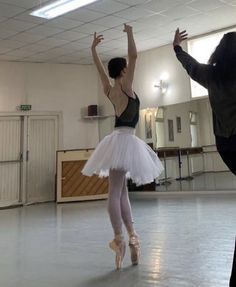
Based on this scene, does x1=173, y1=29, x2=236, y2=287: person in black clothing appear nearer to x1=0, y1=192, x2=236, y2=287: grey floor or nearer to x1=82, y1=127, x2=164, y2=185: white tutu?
x1=0, y1=192, x2=236, y2=287: grey floor

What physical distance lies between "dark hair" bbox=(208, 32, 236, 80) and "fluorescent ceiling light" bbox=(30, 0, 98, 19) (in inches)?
170

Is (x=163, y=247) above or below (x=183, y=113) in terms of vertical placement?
below

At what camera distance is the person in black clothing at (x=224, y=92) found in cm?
143

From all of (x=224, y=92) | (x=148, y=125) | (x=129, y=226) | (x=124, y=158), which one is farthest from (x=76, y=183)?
(x=224, y=92)

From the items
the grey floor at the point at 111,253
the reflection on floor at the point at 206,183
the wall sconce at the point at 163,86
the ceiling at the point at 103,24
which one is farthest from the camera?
the wall sconce at the point at 163,86

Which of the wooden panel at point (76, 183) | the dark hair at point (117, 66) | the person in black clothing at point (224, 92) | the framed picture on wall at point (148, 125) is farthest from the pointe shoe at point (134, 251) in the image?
the framed picture on wall at point (148, 125)

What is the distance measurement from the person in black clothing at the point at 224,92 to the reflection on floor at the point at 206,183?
5.47 meters

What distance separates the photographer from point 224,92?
4.75 feet

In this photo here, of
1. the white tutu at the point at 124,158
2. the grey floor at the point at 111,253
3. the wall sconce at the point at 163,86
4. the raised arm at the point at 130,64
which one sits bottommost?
the grey floor at the point at 111,253

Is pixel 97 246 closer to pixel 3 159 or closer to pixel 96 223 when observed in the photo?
pixel 96 223

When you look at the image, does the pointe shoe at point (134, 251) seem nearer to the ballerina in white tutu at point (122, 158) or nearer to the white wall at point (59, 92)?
the ballerina in white tutu at point (122, 158)

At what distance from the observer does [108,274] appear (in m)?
2.11

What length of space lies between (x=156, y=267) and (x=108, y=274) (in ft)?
1.00

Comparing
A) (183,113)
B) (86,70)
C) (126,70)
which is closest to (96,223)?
(126,70)
